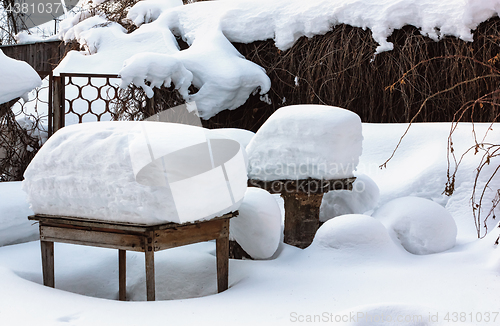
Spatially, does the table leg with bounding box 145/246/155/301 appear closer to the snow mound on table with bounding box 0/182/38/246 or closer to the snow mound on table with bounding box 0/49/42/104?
the snow mound on table with bounding box 0/182/38/246

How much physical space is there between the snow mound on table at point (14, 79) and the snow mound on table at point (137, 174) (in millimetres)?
2182

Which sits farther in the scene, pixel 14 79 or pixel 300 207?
pixel 14 79

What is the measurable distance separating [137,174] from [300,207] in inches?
69.3

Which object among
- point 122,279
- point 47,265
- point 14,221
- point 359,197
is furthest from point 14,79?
point 359,197

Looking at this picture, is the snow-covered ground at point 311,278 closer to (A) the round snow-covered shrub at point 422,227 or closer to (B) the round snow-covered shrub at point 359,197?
(A) the round snow-covered shrub at point 422,227

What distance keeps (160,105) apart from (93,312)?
14.2 feet

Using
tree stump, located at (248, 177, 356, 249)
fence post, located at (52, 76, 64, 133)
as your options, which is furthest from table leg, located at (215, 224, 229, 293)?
fence post, located at (52, 76, 64, 133)

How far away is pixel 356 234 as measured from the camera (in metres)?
3.56

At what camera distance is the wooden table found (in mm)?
2873

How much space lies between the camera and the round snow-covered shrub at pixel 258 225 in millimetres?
3602

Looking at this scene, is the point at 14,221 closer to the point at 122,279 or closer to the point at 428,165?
the point at 122,279

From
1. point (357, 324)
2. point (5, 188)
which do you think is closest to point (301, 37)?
point (5, 188)

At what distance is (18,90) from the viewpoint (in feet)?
16.6

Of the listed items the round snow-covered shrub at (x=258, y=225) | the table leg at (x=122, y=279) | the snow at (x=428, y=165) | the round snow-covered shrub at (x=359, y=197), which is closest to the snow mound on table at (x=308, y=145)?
the round snow-covered shrub at (x=258, y=225)
